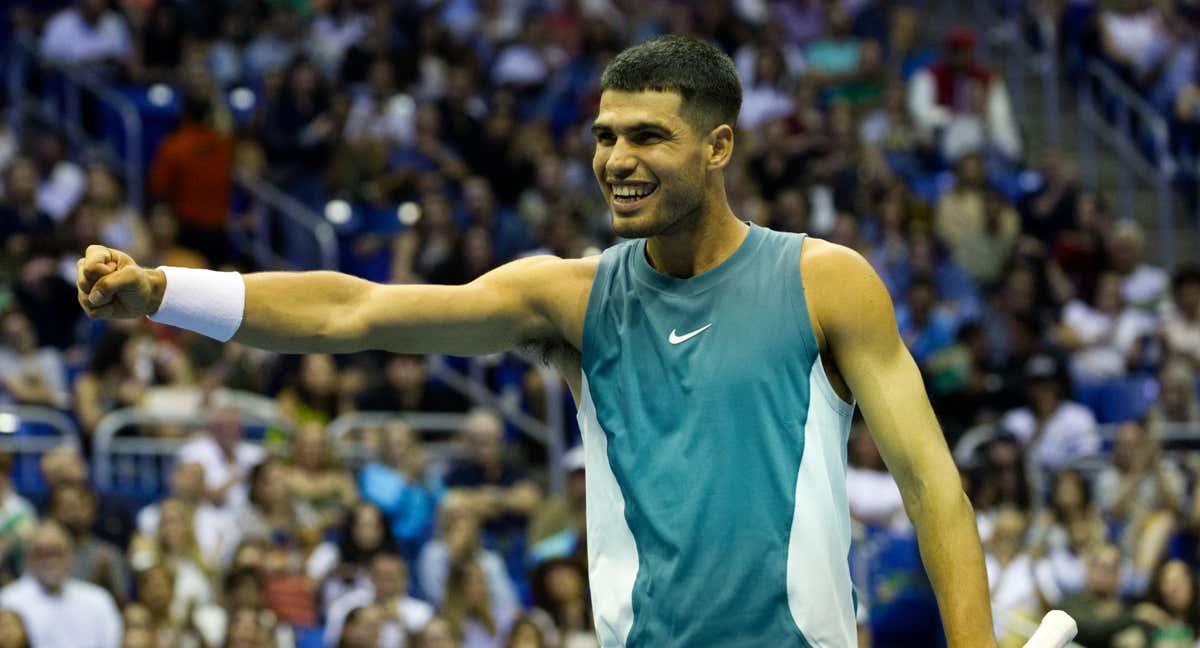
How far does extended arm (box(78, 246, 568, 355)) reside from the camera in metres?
4.42

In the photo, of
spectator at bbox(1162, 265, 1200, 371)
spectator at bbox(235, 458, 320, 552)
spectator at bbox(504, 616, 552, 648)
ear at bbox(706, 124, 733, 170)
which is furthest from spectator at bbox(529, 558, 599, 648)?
ear at bbox(706, 124, 733, 170)

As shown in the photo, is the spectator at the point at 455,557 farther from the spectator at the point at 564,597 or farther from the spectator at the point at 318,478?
the spectator at the point at 318,478

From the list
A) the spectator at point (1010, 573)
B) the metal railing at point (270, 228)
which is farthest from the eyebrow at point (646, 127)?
the metal railing at point (270, 228)

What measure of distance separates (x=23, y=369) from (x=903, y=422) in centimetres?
944

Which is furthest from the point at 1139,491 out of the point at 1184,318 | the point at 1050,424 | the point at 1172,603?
the point at 1184,318

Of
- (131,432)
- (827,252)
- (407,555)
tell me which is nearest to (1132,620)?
(407,555)

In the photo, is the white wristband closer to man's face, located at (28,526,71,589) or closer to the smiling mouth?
the smiling mouth

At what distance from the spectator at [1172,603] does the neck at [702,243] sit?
780 cm

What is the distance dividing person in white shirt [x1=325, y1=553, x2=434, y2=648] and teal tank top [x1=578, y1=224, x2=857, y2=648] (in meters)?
6.64

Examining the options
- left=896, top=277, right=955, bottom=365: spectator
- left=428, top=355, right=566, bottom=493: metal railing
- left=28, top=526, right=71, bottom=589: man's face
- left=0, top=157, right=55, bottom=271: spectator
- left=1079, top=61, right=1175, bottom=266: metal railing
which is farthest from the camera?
left=1079, top=61, right=1175, bottom=266: metal railing

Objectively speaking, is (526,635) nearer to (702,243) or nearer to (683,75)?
(702,243)

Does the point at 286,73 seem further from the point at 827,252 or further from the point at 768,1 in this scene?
the point at 827,252

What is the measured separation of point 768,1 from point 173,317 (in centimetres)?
1588

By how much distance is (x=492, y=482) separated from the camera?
12.7 metres
